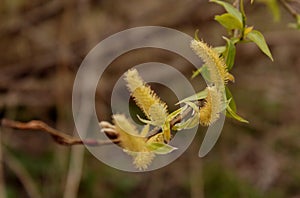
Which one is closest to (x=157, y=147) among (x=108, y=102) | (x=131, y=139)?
(x=131, y=139)

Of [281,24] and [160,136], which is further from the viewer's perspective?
[281,24]

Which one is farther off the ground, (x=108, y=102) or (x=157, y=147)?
(x=157, y=147)

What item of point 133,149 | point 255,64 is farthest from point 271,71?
point 133,149

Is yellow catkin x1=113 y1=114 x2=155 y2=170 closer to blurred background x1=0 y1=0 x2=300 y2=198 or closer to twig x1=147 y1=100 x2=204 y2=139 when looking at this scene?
twig x1=147 y1=100 x2=204 y2=139

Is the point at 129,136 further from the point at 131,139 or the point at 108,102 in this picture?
the point at 108,102

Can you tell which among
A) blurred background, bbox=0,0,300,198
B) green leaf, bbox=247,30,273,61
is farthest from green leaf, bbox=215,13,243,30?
blurred background, bbox=0,0,300,198

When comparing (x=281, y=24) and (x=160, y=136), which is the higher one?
(x=160, y=136)

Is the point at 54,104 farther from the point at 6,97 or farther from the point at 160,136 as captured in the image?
the point at 160,136
